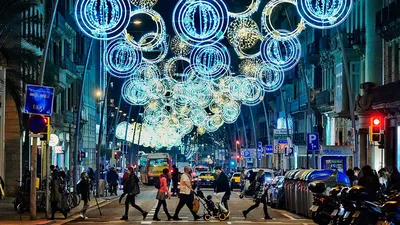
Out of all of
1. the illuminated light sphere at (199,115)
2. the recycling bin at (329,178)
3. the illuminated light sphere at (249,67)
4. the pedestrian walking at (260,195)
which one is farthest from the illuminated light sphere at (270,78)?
the recycling bin at (329,178)

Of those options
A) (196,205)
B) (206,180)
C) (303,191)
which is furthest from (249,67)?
(206,180)

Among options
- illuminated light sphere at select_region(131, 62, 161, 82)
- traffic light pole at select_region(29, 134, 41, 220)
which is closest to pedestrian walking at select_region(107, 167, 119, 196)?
illuminated light sphere at select_region(131, 62, 161, 82)

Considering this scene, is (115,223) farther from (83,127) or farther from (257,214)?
(83,127)

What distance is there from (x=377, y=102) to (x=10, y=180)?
19.1 m

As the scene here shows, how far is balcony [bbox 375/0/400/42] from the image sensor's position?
1845 inches

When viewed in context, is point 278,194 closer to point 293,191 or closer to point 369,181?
point 293,191

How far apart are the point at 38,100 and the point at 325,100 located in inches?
1513

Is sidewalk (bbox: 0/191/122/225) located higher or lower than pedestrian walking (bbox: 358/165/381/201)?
lower

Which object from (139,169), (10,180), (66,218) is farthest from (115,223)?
(139,169)

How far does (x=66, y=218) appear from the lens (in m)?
32.0

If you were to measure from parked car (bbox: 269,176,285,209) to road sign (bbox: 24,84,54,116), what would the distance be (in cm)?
1259

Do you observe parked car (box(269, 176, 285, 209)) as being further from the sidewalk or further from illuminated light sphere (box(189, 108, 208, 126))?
illuminated light sphere (box(189, 108, 208, 126))

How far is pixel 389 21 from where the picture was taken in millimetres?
48344

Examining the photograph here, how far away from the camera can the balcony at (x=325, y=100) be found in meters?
64.6
